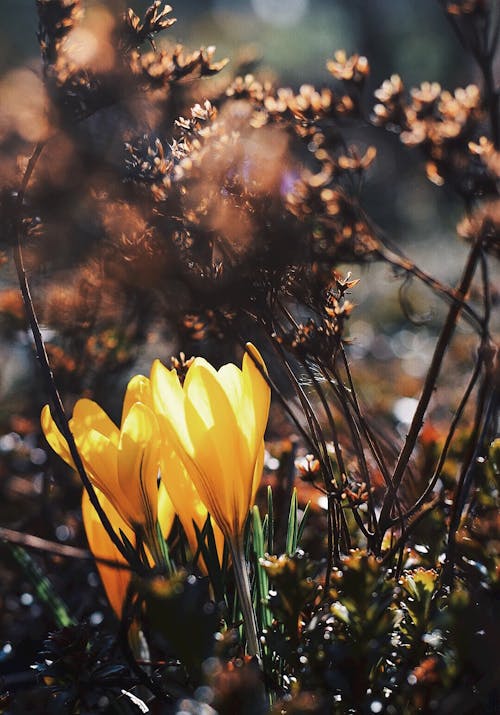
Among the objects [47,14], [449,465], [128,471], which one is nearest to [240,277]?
[128,471]

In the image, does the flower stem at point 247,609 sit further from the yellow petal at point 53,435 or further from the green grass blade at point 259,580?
the yellow petal at point 53,435

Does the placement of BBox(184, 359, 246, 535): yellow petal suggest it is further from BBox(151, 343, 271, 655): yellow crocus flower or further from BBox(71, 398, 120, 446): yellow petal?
BBox(71, 398, 120, 446): yellow petal

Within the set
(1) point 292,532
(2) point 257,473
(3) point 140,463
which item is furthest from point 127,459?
(1) point 292,532

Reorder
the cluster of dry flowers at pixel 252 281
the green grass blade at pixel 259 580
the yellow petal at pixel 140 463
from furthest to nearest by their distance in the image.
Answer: the green grass blade at pixel 259 580 < the yellow petal at pixel 140 463 < the cluster of dry flowers at pixel 252 281

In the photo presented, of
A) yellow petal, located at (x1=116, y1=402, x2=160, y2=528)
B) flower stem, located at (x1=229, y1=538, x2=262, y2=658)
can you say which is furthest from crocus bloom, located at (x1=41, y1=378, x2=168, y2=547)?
flower stem, located at (x1=229, y1=538, x2=262, y2=658)

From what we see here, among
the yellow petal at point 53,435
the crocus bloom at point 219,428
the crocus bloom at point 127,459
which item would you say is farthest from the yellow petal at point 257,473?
the yellow petal at point 53,435

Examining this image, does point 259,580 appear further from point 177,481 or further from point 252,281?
point 252,281

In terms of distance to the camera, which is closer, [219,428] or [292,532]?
[219,428]
